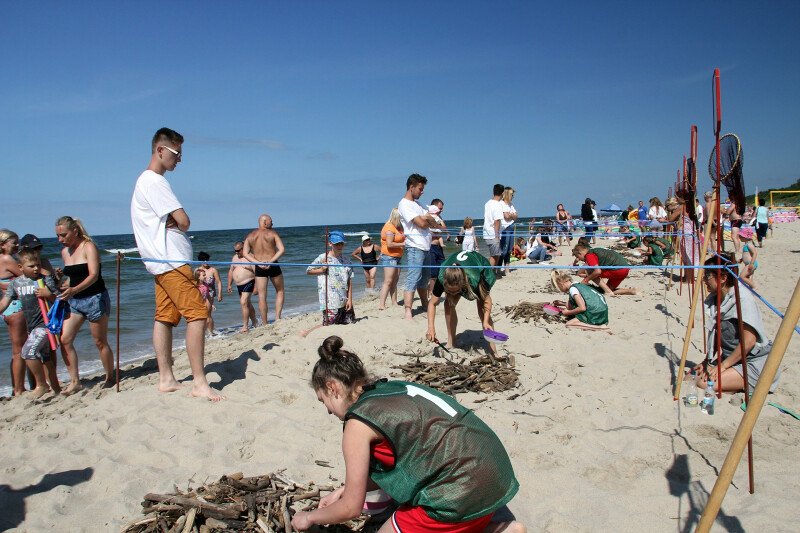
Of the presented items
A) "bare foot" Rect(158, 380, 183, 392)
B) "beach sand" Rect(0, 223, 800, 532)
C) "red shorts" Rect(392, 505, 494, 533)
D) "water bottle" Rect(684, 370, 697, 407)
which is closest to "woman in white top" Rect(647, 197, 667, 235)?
"beach sand" Rect(0, 223, 800, 532)

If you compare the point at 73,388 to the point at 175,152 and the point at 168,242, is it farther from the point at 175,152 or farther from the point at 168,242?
the point at 175,152

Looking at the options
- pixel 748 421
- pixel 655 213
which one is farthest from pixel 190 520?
pixel 655 213

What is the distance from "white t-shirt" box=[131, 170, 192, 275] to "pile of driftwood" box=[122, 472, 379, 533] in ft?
6.30

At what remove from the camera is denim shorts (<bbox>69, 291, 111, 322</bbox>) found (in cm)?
529

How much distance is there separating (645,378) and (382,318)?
A: 3781mm

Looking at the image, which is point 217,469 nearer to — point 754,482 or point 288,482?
point 288,482

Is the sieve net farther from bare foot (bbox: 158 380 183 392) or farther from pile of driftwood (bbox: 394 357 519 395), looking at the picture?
bare foot (bbox: 158 380 183 392)

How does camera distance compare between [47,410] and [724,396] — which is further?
[47,410]

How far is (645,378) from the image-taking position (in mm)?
4941

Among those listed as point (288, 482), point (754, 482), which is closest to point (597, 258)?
point (754, 482)

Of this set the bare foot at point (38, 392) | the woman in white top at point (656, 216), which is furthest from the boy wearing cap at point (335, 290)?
the woman in white top at point (656, 216)

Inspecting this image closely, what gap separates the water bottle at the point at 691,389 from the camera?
4.17m

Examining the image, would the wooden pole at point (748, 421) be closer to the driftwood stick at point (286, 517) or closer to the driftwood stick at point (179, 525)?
the driftwood stick at point (286, 517)

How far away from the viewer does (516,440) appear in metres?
3.78
